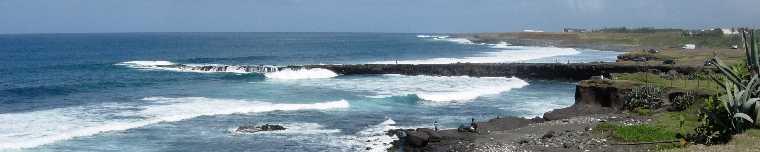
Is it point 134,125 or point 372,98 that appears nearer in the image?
point 134,125

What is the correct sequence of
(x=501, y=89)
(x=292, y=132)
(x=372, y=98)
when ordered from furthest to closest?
(x=501, y=89) → (x=372, y=98) → (x=292, y=132)

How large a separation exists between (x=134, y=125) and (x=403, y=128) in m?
12.4

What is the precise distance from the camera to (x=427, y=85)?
59.8 meters

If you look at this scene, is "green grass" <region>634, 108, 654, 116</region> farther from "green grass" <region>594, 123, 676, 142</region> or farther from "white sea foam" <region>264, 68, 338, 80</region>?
"white sea foam" <region>264, 68, 338, 80</region>

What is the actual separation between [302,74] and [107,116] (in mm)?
34685

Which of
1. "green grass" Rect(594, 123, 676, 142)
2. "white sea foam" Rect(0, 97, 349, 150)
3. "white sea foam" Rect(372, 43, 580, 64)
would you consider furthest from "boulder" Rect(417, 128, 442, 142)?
"white sea foam" Rect(372, 43, 580, 64)

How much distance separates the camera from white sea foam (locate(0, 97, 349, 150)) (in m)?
32.8

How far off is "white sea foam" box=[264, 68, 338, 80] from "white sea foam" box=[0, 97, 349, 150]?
74.3 ft

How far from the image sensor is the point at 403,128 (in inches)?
1374

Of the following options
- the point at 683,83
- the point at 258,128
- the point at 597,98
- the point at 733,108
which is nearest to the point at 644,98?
the point at 597,98

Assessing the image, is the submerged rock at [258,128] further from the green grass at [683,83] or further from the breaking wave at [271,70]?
the breaking wave at [271,70]

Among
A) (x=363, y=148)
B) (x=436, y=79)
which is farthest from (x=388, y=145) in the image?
(x=436, y=79)

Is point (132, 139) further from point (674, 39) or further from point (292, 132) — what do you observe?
point (674, 39)

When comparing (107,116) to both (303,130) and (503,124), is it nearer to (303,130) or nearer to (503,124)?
(303,130)
